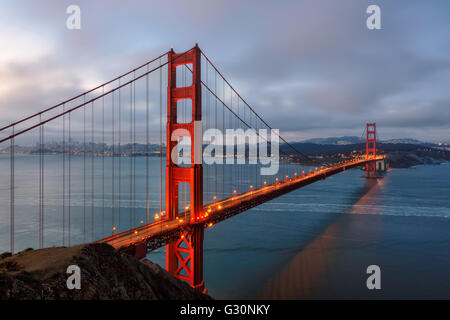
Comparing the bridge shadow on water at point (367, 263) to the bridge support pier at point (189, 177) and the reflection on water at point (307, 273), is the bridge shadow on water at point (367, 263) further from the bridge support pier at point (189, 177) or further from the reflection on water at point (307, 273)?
the bridge support pier at point (189, 177)

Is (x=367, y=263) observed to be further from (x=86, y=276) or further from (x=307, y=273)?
(x=86, y=276)

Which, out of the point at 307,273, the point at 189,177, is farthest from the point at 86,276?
the point at 307,273

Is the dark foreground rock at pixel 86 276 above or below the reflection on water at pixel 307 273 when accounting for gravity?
above

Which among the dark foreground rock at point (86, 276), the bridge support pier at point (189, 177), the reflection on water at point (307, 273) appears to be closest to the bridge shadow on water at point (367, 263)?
the reflection on water at point (307, 273)

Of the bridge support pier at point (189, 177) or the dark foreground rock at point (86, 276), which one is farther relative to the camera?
the bridge support pier at point (189, 177)

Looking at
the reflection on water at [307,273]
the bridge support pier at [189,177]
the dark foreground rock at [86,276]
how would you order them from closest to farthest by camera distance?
the dark foreground rock at [86,276] < the bridge support pier at [189,177] < the reflection on water at [307,273]
